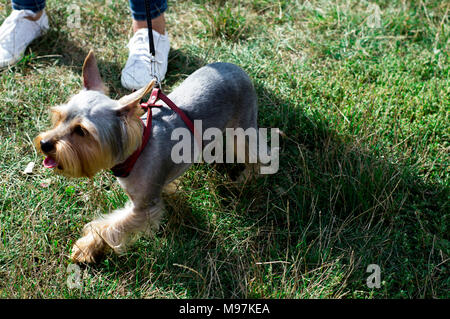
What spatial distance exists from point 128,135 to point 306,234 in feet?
5.50

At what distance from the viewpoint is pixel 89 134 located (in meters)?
2.73

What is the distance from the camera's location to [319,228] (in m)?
3.56

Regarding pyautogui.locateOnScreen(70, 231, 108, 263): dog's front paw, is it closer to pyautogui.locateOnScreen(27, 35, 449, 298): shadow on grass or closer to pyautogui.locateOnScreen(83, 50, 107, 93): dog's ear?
pyautogui.locateOnScreen(27, 35, 449, 298): shadow on grass

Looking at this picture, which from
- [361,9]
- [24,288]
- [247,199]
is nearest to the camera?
[24,288]

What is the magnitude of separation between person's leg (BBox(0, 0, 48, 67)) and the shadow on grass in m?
2.79

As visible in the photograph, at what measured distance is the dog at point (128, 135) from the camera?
2748 mm

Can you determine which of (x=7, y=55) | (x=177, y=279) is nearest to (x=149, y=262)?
(x=177, y=279)

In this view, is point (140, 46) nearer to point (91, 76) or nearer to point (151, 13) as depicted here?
point (151, 13)

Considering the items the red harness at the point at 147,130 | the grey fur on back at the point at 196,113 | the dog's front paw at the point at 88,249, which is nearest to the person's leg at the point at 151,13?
the grey fur on back at the point at 196,113

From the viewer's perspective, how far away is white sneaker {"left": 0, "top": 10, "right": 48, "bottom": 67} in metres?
5.03

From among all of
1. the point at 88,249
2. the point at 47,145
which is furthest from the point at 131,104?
the point at 88,249

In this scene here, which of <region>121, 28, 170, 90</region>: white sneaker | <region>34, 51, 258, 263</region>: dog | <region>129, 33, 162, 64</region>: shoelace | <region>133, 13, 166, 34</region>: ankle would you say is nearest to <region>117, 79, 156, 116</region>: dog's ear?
<region>34, 51, 258, 263</region>: dog

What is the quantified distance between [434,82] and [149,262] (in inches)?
145
